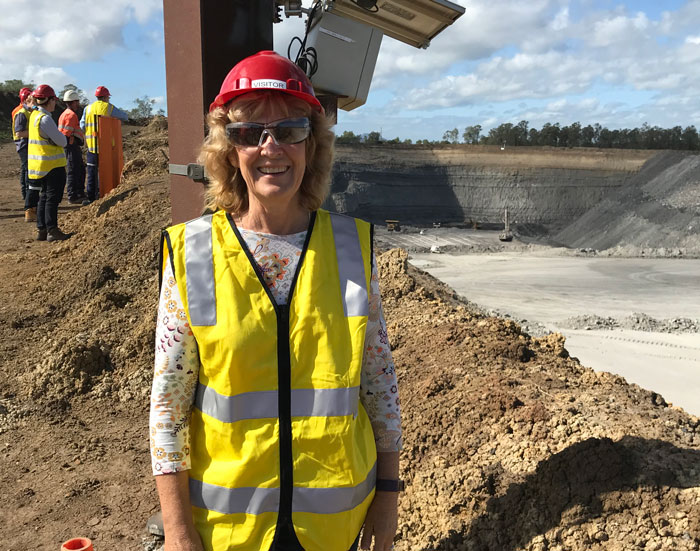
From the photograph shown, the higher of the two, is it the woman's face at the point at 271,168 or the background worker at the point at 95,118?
the background worker at the point at 95,118

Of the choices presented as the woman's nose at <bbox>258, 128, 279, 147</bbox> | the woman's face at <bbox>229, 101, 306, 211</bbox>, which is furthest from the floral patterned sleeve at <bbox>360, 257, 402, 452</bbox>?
the woman's nose at <bbox>258, 128, 279, 147</bbox>

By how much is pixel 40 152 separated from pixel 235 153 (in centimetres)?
848

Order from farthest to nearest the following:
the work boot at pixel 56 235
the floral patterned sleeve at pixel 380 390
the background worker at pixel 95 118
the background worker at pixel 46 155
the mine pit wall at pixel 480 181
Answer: the mine pit wall at pixel 480 181
the background worker at pixel 95 118
the work boot at pixel 56 235
the background worker at pixel 46 155
the floral patterned sleeve at pixel 380 390

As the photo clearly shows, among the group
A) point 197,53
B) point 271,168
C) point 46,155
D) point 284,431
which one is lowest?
point 284,431

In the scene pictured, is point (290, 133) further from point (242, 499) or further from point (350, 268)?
point (242, 499)

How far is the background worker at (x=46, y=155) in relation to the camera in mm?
8883

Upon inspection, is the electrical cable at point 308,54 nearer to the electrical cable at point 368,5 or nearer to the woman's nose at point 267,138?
the electrical cable at point 368,5

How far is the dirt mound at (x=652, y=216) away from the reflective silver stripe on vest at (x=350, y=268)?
871 inches

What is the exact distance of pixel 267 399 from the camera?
1549mm

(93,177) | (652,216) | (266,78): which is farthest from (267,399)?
(652,216)

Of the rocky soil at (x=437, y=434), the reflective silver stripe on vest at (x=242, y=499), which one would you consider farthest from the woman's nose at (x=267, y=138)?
the rocky soil at (x=437, y=434)

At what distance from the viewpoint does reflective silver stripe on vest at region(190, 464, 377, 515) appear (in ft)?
5.02

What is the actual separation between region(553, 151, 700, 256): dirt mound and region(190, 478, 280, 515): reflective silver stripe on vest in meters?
22.4

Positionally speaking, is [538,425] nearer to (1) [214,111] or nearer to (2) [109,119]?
(1) [214,111]
